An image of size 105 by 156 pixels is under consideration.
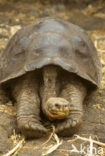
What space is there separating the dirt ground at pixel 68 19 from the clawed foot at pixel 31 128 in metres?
0.06

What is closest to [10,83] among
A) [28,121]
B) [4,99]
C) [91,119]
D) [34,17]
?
[4,99]

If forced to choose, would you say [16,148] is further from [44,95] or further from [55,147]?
[44,95]

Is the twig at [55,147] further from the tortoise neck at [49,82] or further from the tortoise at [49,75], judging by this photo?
the tortoise neck at [49,82]

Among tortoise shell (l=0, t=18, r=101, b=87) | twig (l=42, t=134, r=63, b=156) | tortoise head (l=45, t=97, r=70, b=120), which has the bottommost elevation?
twig (l=42, t=134, r=63, b=156)

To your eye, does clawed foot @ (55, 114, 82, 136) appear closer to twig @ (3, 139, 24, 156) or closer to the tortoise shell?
twig @ (3, 139, 24, 156)

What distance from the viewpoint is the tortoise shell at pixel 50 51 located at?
3755mm

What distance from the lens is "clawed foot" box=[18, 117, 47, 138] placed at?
3338 millimetres

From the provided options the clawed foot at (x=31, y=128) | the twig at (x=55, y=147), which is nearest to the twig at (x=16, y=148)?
the clawed foot at (x=31, y=128)

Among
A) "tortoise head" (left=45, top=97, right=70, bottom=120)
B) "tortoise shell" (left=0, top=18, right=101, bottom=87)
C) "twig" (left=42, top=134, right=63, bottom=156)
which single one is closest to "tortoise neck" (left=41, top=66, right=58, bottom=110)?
"tortoise shell" (left=0, top=18, right=101, bottom=87)

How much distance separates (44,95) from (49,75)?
0.24m

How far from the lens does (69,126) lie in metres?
3.40

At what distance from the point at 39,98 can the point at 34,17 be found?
5.04 metres

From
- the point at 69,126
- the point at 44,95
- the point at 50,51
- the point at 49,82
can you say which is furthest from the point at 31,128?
the point at 50,51

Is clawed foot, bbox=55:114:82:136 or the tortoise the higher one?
the tortoise
